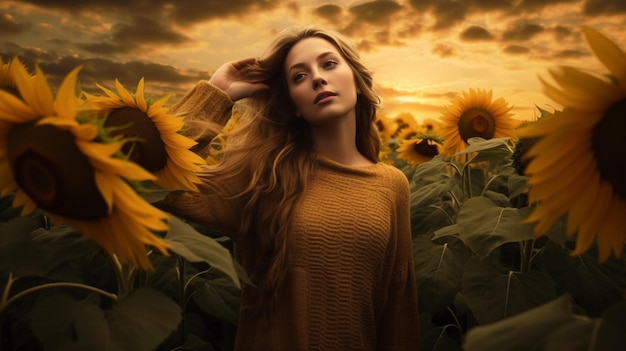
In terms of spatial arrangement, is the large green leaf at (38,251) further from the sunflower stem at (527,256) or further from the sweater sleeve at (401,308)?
the sunflower stem at (527,256)

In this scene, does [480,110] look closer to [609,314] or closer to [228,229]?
[228,229]

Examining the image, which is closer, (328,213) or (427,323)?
(328,213)

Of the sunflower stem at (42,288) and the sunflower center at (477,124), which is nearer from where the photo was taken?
the sunflower stem at (42,288)

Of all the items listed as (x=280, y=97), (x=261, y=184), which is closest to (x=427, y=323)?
(x=261, y=184)

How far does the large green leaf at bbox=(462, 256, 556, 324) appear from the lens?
153cm

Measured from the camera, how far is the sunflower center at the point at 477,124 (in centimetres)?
288

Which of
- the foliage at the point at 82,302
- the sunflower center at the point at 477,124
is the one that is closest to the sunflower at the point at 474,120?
the sunflower center at the point at 477,124

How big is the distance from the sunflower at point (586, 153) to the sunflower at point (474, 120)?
2.05 meters

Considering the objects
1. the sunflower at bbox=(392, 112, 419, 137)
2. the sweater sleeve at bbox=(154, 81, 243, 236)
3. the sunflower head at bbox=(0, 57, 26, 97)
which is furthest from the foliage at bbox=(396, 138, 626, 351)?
the sunflower at bbox=(392, 112, 419, 137)

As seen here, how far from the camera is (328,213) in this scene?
187 centimetres

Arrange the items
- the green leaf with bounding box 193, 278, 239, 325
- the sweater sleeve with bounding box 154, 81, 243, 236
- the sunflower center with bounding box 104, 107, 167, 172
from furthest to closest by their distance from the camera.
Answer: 1. the green leaf with bounding box 193, 278, 239, 325
2. the sweater sleeve with bounding box 154, 81, 243, 236
3. the sunflower center with bounding box 104, 107, 167, 172

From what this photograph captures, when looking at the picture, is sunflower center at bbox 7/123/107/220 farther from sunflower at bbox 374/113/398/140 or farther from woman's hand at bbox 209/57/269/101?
sunflower at bbox 374/113/398/140

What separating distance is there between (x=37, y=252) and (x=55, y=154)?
31 centimetres

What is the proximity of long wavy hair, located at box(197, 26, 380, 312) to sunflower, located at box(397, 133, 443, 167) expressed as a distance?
1.34 metres
